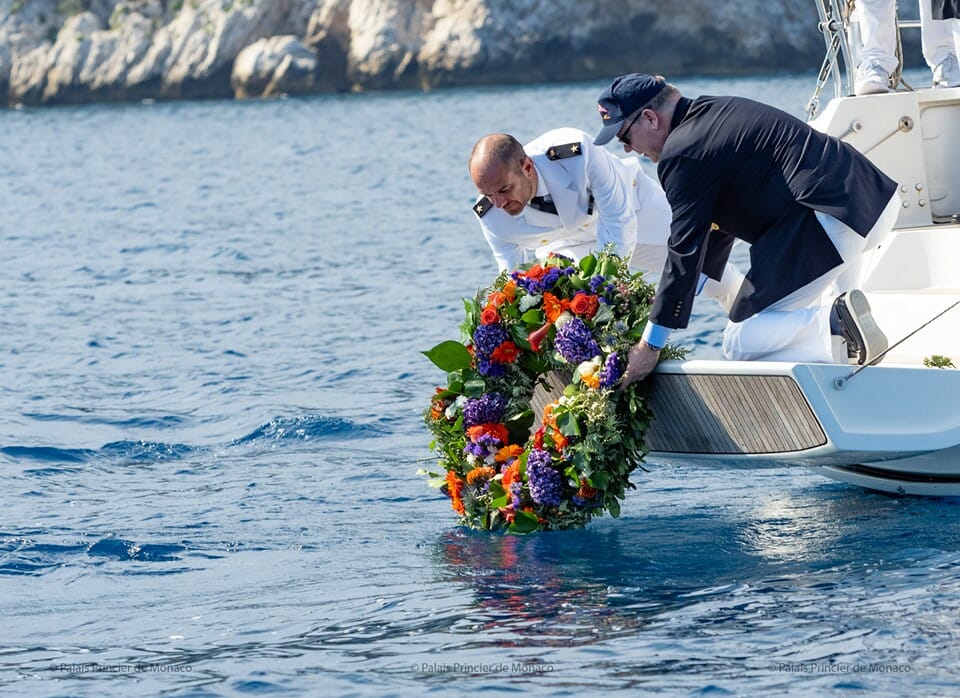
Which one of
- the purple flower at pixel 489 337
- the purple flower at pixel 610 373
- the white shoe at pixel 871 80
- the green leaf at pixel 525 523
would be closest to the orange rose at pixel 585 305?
the purple flower at pixel 610 373

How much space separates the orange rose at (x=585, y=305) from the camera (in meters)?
7.33

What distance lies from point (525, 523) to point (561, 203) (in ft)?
5.31

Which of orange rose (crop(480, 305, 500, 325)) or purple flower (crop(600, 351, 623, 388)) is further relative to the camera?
orange rose (crop(480, 305, 500, 325))

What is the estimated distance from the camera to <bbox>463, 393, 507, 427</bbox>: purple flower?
7613mm

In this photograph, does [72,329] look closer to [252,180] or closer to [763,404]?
[763,404]

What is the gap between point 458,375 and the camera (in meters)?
7.76

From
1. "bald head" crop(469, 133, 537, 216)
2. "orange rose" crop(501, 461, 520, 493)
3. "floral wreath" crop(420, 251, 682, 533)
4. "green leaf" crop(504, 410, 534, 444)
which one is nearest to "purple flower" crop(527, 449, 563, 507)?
"floral wreath" crop(420, 251, 682, 533)


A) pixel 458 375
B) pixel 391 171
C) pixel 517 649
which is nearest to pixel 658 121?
pixel 458 375

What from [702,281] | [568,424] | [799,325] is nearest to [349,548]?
[568,424]

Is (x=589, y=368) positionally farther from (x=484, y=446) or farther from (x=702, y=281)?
(x=702, y=281)

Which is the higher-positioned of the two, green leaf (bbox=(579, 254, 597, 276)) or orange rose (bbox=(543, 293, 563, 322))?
green leaf (bbox=(579, 254, 597, 276))

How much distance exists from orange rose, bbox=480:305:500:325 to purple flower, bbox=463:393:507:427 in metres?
0.37

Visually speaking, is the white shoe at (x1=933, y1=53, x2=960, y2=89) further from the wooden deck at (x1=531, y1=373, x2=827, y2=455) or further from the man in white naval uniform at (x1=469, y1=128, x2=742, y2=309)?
the wooden deck at (x1=531, y1=373, x2=827, y2=455)

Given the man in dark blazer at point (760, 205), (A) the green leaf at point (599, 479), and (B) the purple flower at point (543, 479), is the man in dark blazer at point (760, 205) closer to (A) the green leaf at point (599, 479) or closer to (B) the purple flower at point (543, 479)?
(A) the green leaf at point (599, 479)
